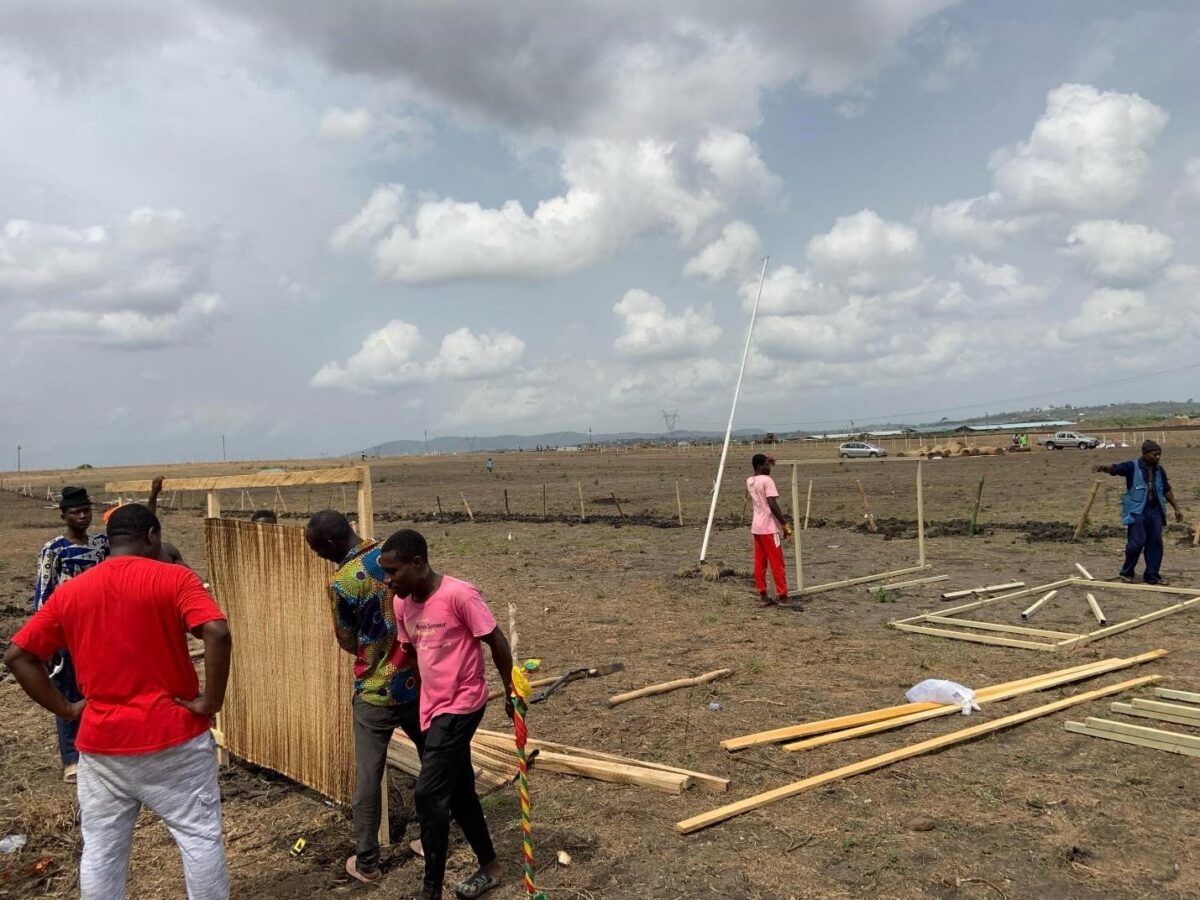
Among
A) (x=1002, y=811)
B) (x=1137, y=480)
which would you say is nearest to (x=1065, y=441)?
(x=1137, y=480)

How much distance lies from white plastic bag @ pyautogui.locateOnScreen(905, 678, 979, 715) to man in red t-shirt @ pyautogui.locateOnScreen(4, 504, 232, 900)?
5.43 metres

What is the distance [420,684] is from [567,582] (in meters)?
9.53

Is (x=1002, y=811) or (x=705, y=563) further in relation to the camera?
(x=705, y=563)

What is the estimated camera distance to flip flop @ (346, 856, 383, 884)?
173 inches

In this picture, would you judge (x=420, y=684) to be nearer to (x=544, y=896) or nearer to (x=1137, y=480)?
(x=544, y=896)

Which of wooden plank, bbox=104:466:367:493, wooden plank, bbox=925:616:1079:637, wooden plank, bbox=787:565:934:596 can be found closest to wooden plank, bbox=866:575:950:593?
wooden plank, bbox=787:565:934:596

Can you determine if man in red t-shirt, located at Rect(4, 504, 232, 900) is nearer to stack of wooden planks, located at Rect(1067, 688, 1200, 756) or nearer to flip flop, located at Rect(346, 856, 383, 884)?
flip flop, located at Rect(346, 856, 383, 884)

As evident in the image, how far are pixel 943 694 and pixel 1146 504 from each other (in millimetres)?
6360

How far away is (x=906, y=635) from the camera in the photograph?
930 cm

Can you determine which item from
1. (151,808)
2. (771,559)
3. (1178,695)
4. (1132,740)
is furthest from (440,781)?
(771,559)

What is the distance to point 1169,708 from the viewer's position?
615cm

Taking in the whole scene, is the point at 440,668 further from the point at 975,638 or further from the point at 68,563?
the point at 975,638

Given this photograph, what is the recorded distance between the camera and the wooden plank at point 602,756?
5320mm

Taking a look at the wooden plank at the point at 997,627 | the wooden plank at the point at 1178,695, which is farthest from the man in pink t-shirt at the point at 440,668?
the wooden plank at the point at 997,627
